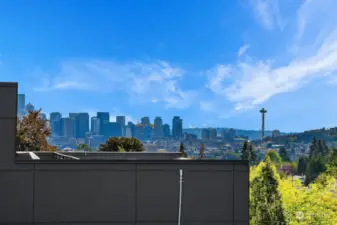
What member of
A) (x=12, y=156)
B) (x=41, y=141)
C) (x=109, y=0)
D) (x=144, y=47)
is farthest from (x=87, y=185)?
(x=144, y=47)

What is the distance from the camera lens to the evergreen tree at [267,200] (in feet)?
69.5

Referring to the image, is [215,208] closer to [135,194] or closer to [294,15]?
[135,194]

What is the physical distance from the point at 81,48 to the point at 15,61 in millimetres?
32015

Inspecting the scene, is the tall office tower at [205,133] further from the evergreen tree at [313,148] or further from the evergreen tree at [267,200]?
the evergreen tree at [267,200]

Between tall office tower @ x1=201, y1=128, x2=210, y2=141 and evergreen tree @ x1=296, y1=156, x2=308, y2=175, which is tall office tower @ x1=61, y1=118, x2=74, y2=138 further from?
evergreen tree @ x1=296, y1=156, x2=308, y2=175

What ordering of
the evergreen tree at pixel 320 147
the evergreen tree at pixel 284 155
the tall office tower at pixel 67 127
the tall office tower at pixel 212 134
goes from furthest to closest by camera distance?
the tall office tower at pixel 212 134 → the tall office tower at pixel 67 127 → the evergreen tree at pixel 284 155 → the evergreen tree at pixel 320 147

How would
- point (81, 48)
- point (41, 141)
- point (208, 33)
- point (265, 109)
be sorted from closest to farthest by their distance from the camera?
point (41, 141) < point (265, 109) < point (81, 48) < point (208, 33)

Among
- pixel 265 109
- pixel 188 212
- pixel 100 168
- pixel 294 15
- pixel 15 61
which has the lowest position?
pixel 188 212

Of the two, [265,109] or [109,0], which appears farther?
[109,0]

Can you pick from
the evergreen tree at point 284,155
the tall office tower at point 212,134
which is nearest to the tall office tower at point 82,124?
the tall office tower at point 212,134

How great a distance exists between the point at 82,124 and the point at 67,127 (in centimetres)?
586

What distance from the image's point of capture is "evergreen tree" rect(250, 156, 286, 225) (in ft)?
69.5

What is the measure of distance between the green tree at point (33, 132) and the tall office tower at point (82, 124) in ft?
452

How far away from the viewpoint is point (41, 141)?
40.1m
